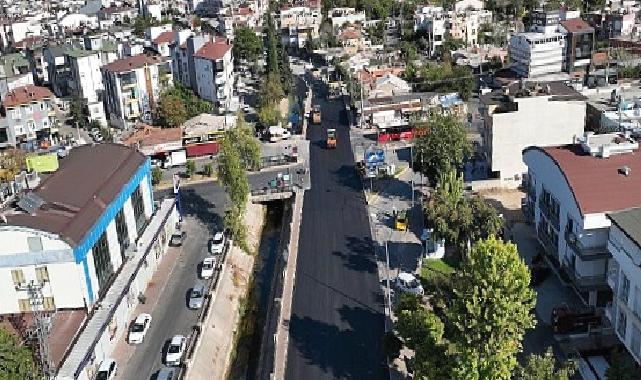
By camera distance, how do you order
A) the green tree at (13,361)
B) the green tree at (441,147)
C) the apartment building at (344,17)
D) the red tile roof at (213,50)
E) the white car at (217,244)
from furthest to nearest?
1. the apartment building at (344,17)
2. the red tile roof at (213,50)
3. the green tree at (441,147)
4. the white car at (217,244)
5. the green tree at (13,361)

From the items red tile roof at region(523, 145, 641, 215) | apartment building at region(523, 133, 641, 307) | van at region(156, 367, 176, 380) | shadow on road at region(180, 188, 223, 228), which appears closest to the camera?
van at region(156, 367, 176, 380)

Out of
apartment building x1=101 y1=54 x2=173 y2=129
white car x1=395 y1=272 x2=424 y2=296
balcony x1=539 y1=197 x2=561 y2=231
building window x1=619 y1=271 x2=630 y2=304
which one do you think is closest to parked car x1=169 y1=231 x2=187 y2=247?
white car x1=395 y1=272 x2=424 y2=296

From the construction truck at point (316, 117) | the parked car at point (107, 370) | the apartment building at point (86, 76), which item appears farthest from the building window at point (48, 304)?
the apartment building at point (86, 76)

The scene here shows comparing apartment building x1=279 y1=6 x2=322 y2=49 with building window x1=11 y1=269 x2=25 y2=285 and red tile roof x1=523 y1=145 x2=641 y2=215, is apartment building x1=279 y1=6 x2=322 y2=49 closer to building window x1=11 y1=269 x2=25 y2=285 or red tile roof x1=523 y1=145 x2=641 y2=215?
red tile roof x1=523 y1=145 x2=641 y2=215

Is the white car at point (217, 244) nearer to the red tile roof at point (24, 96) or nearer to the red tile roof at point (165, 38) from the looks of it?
the red tile roof at point (24, 96)

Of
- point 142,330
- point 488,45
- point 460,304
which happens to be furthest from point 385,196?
point 488,45

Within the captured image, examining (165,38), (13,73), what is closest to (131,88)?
(165,38)

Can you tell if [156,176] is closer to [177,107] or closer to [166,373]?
[177,107]
